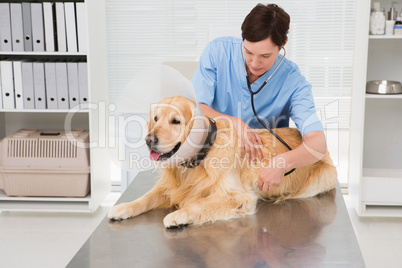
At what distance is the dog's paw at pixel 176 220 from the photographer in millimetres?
1259

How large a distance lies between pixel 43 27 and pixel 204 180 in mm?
2033

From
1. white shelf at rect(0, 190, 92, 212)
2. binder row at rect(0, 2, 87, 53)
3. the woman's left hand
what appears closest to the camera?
the woman's left hand

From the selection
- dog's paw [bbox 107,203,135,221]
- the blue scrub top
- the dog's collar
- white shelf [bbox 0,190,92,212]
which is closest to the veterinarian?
the blue scrub top

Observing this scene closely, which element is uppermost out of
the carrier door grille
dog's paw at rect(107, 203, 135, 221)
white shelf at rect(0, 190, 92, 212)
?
dog's paw at rect(107, 203, 135, 221)

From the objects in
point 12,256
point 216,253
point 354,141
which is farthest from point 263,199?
point 354,141

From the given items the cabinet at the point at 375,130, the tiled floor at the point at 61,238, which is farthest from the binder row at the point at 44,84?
the cabinet at the point at 375,130

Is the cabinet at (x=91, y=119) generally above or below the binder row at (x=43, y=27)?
below

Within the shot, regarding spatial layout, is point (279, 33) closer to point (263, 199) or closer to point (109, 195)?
point (263, 199)

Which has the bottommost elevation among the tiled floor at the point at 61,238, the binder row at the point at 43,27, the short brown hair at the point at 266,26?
the tiled floor at the point at 61,238

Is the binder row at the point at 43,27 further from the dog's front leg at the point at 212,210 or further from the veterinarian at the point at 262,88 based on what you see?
the dog's front leg at the point at 212,210

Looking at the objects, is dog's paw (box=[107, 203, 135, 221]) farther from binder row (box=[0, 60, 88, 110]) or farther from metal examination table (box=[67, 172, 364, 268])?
binder row (box=[0, 60, 88, 110])

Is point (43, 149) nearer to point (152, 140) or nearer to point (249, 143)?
point (249, 143)

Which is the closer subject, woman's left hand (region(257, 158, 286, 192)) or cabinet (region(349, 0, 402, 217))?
woman's left hand (region(257, 158, 286, 192))

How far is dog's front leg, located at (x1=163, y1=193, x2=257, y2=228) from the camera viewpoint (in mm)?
1266
